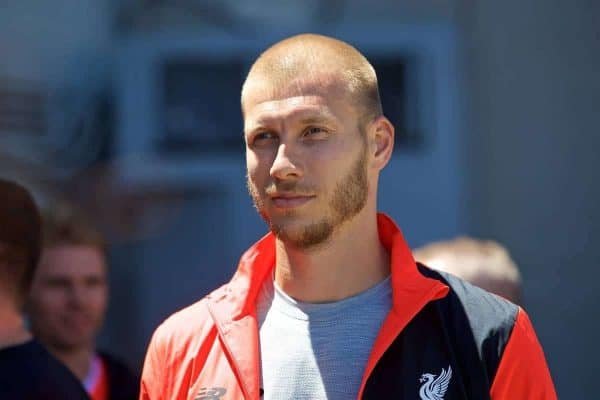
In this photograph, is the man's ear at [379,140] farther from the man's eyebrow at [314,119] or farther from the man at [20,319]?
the man at [20,319]

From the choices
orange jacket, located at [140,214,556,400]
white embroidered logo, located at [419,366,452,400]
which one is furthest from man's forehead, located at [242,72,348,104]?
Answer: white embroidered logo, located at [419,366,452,400]

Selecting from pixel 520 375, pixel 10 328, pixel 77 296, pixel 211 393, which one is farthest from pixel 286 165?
pixel 77 296

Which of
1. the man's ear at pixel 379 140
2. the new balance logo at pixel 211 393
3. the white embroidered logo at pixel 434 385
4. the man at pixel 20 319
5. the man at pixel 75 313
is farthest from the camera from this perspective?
the man at pixel 75 313

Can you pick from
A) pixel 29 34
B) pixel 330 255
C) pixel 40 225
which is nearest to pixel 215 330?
pixel 330 255

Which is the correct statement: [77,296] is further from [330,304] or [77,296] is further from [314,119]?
[314,119]

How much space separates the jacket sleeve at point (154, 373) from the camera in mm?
2229

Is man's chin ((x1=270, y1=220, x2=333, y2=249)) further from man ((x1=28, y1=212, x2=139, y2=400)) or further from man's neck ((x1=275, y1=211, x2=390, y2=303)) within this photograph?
man ((x1=28, y1=212, x2=139, y2=400))

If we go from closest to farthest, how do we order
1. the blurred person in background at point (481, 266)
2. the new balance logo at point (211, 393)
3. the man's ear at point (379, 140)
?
the new balance logo at point (211, 393) → the man's ear at point (379, 140) → the blurred person in background at point (481, 266)

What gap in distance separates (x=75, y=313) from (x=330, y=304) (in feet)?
4.91

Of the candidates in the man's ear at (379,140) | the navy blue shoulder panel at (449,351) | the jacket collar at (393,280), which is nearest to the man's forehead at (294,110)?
the man's ear at (379,140)

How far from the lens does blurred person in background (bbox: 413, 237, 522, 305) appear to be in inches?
112

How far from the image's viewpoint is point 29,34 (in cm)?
462

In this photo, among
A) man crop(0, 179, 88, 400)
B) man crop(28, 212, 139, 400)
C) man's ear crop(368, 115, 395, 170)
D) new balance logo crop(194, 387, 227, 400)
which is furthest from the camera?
man crop(28, 212, 139, 400)

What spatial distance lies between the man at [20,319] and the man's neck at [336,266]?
2.17 feet
